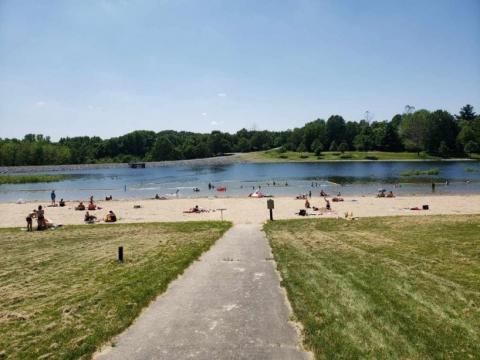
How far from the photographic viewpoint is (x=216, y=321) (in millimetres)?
9617

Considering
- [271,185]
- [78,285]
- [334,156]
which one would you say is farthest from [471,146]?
[78,285]

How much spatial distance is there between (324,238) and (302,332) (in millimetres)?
13177

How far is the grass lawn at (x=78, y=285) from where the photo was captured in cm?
886

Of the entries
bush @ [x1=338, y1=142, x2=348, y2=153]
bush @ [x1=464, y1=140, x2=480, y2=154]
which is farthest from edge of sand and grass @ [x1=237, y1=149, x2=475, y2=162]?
bush @ [x1=464, y1=140, x2=480, y2=154]

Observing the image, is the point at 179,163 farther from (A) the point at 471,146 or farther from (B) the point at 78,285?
(B) the point at 78,285

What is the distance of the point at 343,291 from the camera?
1162 cm

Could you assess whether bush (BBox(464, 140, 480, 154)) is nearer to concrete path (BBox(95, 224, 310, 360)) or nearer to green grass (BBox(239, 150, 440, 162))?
green grass (BBox(239, 150, 440, 162))

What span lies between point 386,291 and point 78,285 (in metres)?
9.65

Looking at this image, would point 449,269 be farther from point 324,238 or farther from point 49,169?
point 49,169

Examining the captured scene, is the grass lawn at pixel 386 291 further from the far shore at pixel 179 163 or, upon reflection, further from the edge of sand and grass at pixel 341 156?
the edge of sand and grass at pixel 341 156

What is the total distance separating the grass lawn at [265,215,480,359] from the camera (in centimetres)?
827

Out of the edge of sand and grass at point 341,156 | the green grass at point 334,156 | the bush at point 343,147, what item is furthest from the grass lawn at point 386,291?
the bush at point 343,147

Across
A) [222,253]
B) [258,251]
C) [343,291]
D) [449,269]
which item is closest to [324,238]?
[258,251]

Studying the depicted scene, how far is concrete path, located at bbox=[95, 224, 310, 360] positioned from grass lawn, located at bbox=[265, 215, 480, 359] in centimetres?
59
